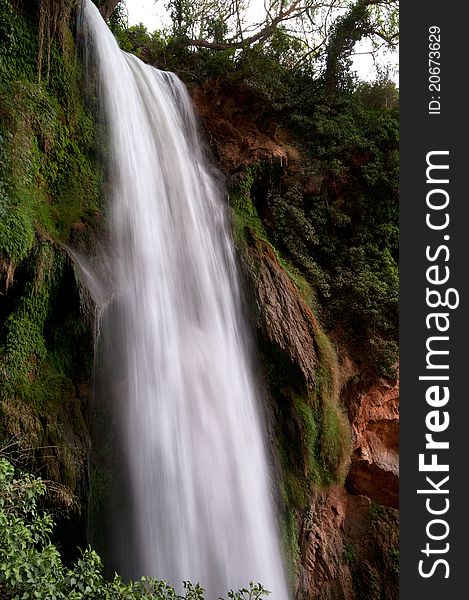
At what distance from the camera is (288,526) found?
28.5 feet

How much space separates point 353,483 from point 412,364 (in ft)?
18.6

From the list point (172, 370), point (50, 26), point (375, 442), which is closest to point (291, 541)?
point (375, 442)

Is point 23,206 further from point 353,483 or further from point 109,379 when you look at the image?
point 353,483

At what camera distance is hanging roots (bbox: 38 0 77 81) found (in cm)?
783

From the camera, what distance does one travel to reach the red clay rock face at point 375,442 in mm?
10492

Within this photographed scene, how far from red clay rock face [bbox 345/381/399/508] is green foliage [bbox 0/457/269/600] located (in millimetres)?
6318

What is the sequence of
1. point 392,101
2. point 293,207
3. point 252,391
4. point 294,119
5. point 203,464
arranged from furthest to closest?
point 392,101, point 294,119, point 293,207, point 252,391, point 203,464

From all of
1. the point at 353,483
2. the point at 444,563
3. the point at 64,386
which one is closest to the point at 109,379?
the point at 64,386

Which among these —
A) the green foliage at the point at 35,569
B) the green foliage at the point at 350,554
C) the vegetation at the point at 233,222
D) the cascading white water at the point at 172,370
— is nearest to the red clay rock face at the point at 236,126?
the vegetation at the point at 233,222

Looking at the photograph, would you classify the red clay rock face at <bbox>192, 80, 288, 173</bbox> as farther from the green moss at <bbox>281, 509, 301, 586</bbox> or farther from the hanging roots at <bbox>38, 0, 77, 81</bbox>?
the green moss at <bbox>281, 509, 301, 586</bbox>

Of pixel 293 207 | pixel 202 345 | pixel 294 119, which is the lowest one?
pixel 202 345

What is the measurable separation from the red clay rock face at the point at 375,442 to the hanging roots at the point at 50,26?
7.84 metres

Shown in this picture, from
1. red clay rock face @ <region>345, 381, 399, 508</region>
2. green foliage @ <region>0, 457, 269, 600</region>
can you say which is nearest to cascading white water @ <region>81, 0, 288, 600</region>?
green foliage @ <region>0, 457, 269, 600</region>

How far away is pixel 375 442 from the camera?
1102cm
